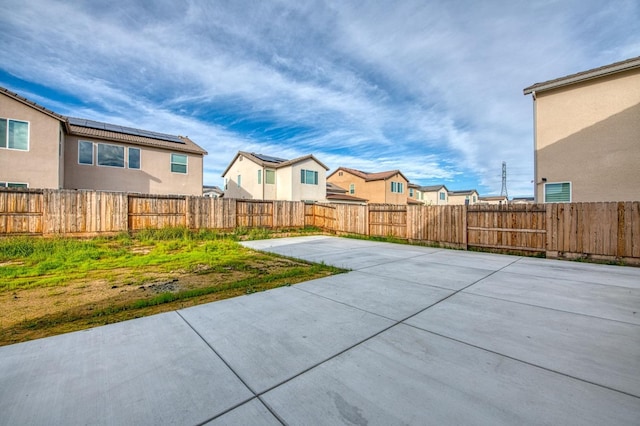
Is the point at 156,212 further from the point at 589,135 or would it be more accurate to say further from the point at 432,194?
the point at 432,194

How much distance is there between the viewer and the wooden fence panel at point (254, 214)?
1386 centimetres

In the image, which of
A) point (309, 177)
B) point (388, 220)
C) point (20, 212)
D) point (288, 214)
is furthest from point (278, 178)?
point (20, 212)

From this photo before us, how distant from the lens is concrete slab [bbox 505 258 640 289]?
5457mm

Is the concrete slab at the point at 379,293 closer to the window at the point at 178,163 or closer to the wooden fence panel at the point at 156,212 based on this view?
the wooden fence panel at the point at 156,212

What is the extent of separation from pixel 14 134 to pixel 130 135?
5068 mm

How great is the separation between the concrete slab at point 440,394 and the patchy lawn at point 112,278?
8.68ft

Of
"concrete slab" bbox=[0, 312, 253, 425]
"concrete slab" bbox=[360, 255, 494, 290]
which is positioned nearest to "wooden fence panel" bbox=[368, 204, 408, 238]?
"concrete slab" bbox=[360, 255, 494, 290]

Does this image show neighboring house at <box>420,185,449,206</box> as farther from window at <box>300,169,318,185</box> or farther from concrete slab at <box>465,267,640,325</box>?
concrete slab at <box>465,267,640,325</box>

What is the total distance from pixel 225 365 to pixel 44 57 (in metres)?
14.8

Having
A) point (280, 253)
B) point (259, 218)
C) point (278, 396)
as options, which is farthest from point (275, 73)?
point (278, 396)

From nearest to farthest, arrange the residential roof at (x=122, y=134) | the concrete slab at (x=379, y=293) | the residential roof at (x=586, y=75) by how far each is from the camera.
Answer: the concrete slab at (x=379, y=293), the residential roof at (x=586, y=75), the residential roof at (x=122, y=134)

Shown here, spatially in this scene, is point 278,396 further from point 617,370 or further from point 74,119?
point 74,119

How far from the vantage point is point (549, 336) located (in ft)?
9.58

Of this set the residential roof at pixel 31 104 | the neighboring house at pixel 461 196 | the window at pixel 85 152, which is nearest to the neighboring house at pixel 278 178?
the window at pixel 85 152
